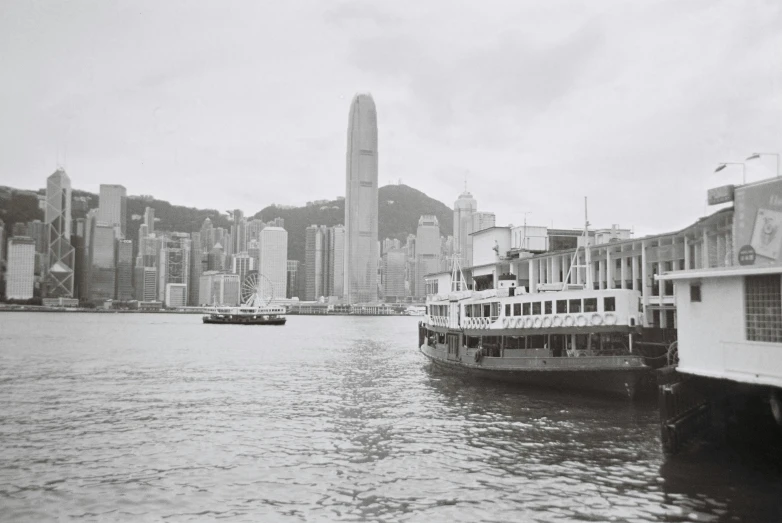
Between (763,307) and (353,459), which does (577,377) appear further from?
(353,459)

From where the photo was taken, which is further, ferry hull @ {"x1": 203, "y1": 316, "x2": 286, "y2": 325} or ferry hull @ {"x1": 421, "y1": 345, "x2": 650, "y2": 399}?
ferry hull @ {"x1": 203, "y1": 316, "x2": 286, "y2": 325}

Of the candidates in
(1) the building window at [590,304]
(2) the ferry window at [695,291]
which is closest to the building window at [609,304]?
(1) the building window at [590,304]

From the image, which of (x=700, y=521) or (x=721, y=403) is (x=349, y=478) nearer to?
(x=700, y=521)

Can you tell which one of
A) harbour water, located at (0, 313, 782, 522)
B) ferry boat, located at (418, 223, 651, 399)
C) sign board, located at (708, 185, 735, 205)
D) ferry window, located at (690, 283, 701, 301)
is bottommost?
harbour water, located at (0, 313, 782, 522)

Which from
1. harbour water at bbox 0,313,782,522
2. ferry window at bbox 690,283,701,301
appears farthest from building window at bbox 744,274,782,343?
harbour water at bbox 0,313,782,522

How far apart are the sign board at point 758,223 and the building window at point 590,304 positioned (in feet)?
21.4

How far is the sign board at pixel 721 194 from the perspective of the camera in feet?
94.0

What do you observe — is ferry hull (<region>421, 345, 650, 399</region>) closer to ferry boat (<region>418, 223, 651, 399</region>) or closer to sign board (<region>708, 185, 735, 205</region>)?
ferry boat (<region>418, 223, 651, 399</region>)

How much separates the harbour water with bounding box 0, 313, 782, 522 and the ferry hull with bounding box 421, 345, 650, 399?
667mm

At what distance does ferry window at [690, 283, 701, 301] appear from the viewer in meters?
19.4

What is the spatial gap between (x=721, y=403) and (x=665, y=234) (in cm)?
1495

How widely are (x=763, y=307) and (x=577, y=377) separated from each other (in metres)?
13.6

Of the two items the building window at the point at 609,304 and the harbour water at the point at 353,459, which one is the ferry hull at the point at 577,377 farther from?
the building window at the point at 609,304

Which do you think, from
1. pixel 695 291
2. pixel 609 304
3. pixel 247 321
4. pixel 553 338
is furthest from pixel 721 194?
pixel 247 321
